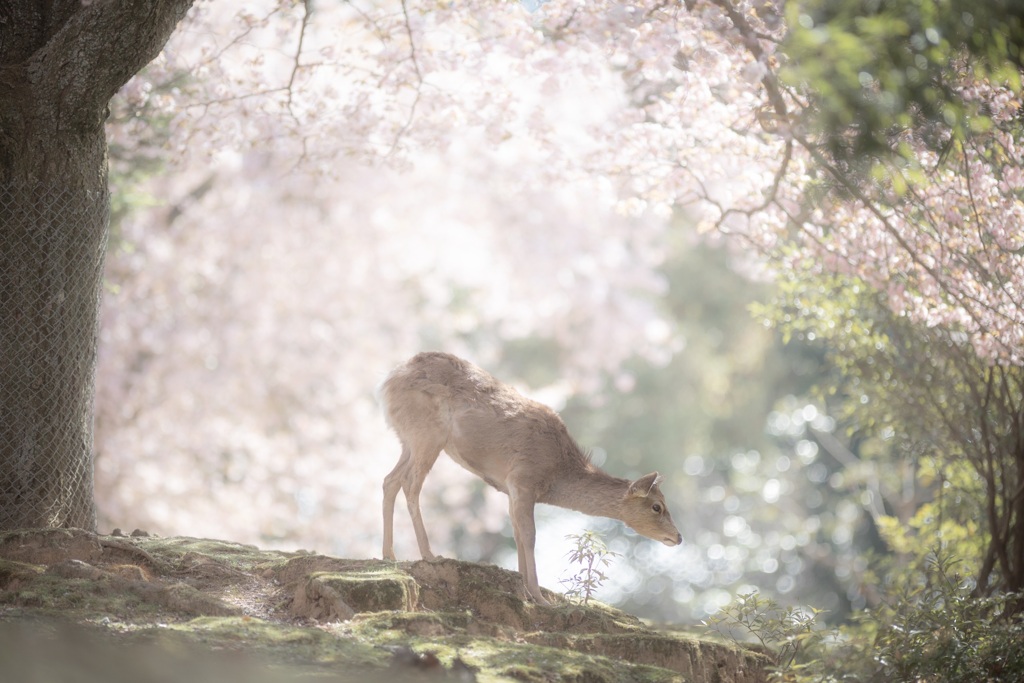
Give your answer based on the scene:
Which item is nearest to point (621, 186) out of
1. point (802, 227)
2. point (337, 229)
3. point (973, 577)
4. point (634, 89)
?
point (634, 89)

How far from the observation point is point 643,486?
300 inches

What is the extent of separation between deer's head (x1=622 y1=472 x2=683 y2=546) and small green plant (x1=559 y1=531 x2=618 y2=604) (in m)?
0.58

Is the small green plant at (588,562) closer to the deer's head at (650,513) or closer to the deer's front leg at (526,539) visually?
the deer's front leg at (526,539)

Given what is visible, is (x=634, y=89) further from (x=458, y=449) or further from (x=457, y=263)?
(x=457, y=263)

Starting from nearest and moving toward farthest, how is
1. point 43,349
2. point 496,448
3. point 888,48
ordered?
point 888,48 < point 43,349 < point 496,448

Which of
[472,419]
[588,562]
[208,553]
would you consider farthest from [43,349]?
[588,562]

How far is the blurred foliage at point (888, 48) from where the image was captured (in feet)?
14.5

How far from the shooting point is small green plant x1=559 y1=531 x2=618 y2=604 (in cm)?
703

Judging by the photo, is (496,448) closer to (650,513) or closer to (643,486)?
(643,486)

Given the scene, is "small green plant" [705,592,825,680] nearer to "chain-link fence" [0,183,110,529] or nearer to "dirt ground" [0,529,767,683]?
"dirt ground" [0,529,767,683]

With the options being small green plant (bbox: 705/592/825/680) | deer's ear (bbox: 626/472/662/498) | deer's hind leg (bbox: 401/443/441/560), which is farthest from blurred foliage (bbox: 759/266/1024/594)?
deer's hind leg (bbox: 401/443/441/560)

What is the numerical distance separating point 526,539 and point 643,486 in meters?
0.89

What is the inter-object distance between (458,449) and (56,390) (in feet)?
8.16

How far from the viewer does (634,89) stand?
9.97 meters
